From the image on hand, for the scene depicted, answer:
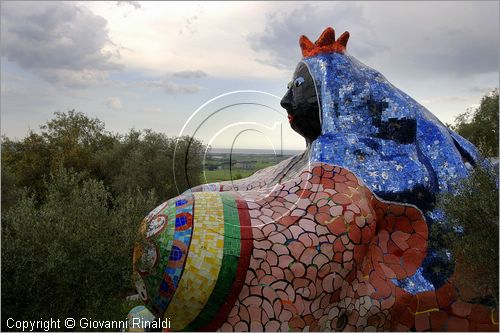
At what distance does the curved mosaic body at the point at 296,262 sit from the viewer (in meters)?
8.45

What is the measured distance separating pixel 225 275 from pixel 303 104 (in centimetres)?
458

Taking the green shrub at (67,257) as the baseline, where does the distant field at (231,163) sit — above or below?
above

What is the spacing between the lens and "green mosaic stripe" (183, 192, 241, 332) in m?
8.38

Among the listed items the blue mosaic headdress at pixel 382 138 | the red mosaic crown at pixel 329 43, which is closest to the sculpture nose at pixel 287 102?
the blue mosaic headdress at pixel 382 138

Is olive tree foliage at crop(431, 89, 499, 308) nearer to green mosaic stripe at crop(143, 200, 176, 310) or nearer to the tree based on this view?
green mosaic stripe at crop(143, 200, 176, 310)

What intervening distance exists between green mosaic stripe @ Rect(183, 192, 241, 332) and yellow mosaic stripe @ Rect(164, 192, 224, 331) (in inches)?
2.7

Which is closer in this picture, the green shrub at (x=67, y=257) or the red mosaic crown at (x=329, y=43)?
the green shrub at (x=67, y=257)

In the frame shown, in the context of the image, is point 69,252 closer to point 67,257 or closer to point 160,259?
point 67,257

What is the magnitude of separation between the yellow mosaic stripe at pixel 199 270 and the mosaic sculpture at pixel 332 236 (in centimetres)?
2

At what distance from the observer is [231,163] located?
25.5 feet

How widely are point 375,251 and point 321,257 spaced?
4.94 feet

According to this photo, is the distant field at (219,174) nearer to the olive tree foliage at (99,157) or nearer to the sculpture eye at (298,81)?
the sculpture eye at (298,81)

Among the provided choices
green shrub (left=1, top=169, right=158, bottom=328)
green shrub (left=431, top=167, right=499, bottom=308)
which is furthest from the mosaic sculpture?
green shrub (left=431, top=167, right=499, bottom=308)

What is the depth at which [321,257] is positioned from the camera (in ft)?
28.5
